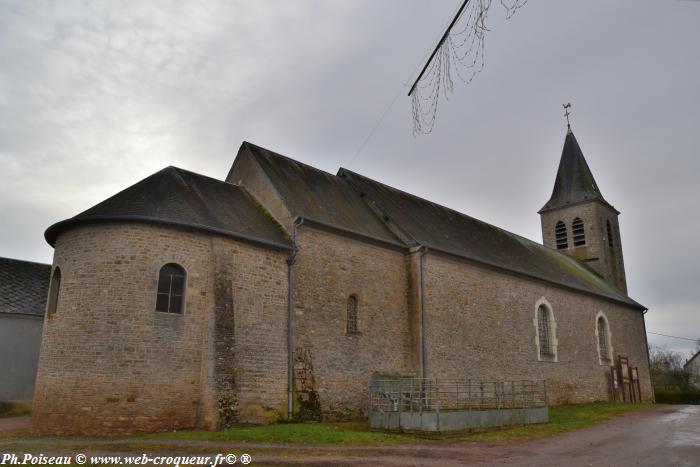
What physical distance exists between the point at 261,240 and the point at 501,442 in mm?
7934

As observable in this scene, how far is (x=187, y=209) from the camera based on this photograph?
596 inches

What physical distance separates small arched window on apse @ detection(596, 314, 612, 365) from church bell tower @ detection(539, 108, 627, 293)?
6.57 metres

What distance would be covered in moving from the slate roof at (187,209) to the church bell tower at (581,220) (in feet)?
86.4

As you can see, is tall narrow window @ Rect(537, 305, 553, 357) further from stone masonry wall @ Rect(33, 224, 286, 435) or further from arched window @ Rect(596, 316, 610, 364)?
stone masonry wall @ Rect(33, 224, 286, 435)

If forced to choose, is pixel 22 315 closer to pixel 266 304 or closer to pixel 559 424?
pixel 266 304

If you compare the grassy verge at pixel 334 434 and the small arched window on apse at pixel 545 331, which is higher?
the small arched window on apse at pixel 545 331

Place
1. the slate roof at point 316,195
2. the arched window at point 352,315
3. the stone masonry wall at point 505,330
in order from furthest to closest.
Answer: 1. the stone masonry wall at point 505,330
2. the slate roof at point 316,195
3. the arched window at point 352,315

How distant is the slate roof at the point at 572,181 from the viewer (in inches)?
1485

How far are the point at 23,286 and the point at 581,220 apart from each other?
106 feet

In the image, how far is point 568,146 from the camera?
39.8 meters

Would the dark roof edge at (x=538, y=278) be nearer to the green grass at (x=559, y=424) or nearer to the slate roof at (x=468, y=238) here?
the slate roof at (x=468, y=238)

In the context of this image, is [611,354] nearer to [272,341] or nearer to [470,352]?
[470,352]

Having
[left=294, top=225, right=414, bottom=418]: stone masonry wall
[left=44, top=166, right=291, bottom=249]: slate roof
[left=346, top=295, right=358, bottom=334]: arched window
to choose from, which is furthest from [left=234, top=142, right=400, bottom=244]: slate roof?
[left=346, top=295, right=358, bottom=334]: arched window

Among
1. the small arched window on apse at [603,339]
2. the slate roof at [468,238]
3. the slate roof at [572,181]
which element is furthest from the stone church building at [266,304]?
the slate roof at [572,181]
